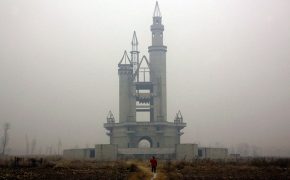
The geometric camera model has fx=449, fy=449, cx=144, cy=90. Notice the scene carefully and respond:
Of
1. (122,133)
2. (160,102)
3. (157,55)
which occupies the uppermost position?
(157,55)

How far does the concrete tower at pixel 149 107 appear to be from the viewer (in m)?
121

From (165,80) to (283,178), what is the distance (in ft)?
306

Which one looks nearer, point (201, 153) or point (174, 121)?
point (201, 153)

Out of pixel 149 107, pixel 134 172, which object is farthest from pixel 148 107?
pixel 134 172

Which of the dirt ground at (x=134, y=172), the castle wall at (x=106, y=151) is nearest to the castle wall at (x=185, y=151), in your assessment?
the castle wall at (x=106, y=151)

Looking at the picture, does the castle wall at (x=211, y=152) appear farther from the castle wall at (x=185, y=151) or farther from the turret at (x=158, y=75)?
the turret at (x=158, y=75)

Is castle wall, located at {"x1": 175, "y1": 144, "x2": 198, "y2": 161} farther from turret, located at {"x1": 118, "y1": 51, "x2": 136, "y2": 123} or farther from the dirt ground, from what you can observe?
the dirt ground

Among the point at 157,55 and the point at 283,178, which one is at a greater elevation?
the point at 157,55

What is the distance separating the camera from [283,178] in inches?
1236

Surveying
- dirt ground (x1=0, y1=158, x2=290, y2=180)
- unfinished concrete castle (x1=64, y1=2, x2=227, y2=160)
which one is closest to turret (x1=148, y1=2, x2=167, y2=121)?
unfinished concrete castle (x1=64, y1=2, x2=227, y2=160)

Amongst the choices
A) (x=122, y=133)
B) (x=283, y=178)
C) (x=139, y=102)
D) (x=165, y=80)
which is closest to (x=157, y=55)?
(x=165, y=80)

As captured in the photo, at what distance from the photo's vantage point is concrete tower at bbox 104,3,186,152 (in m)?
121

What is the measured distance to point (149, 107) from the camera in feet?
416

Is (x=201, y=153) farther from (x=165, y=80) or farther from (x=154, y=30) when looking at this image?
(x=154, y=30)
